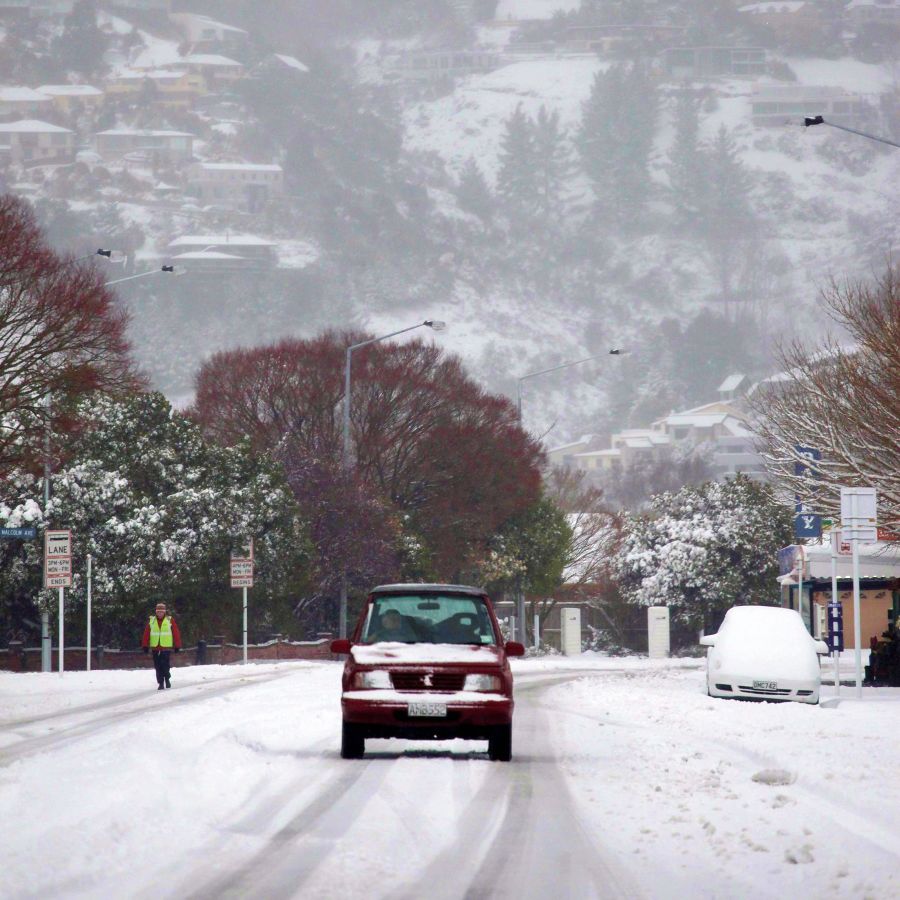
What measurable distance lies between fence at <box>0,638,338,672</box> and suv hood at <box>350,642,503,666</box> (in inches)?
1183

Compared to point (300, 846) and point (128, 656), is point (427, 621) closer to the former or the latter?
point (300, 846)

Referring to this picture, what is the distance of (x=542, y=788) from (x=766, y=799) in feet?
6.43

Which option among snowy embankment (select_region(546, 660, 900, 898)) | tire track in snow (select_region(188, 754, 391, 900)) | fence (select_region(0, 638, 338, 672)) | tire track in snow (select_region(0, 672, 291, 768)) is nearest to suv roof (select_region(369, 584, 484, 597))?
snowy embankment (select_region(546, 660, 900, 898))

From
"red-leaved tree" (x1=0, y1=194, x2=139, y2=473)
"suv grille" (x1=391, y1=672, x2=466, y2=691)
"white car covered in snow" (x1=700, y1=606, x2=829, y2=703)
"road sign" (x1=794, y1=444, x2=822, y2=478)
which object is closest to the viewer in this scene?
"suv grille" (x1=391, y1=672, x2=466, y2=691)

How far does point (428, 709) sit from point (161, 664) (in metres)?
16.4

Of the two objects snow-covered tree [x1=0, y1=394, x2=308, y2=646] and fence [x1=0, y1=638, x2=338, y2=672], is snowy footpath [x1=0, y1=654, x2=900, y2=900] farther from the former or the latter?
snow-covered tree [x1=0, y1=394, x2=308, y2=646]

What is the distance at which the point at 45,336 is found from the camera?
4125cm

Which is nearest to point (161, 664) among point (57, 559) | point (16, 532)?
point (16, 532)

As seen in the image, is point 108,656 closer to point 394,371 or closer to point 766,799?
point 394,371

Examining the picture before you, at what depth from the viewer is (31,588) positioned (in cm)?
5112

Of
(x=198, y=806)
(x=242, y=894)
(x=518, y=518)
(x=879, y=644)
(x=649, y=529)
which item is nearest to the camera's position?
(x=242, y=894)

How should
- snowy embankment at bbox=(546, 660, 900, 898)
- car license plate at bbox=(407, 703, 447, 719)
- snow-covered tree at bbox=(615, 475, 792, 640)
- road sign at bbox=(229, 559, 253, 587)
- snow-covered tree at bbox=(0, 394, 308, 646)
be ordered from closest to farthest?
snowy embankment at bbox=(546, 660, 900, 898) < car license plate at bbox=(407, 703, 447, 719) < road sign at bbox=(229, 559, 253, 587) < snow-covered tree at bbox=(0, 394, 308, 646) < snow-covered tree at bbox=(615, 475, 792, 640)

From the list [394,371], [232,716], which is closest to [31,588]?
[394,371]

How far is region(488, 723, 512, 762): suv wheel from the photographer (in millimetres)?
16875
